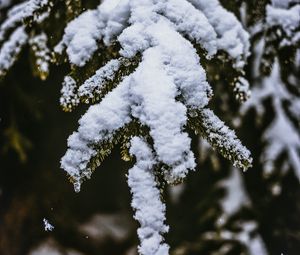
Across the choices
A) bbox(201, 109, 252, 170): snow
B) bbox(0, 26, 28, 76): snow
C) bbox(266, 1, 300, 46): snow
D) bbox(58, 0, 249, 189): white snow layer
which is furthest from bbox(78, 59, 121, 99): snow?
bbox(266, 1, 300, 46): snow

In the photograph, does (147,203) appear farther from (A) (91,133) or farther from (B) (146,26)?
(B) (146,26)

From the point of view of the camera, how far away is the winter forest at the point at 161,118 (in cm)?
104

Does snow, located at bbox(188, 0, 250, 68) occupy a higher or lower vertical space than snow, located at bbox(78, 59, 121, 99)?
higher

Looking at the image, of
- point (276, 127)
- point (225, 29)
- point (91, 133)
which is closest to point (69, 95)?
point (91, 133)

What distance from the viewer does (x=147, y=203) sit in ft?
3.31

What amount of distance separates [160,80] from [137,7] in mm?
324

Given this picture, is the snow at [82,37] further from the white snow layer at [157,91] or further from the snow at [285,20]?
the snow at [285,20]

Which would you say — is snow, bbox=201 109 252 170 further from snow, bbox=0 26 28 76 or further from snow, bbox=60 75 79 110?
snow, bbox=0 26 28 76

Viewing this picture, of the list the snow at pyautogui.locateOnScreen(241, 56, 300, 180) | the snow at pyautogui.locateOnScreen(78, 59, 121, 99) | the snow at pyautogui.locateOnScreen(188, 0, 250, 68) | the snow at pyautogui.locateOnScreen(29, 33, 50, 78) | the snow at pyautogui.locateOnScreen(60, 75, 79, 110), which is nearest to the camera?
the snow at pyautogui.locateOnScreen(78, 59, 121, 99)

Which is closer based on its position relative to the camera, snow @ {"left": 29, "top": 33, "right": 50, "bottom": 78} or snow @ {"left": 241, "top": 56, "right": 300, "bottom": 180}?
snow @ {"left": 29, "top": 33, "right": 50, "bottom": 78}

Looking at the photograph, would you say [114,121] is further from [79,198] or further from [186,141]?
[79,198]

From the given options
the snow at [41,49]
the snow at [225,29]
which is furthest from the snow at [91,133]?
the snow at [41,49]

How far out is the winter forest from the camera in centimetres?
104

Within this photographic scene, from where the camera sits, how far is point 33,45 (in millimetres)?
1786
